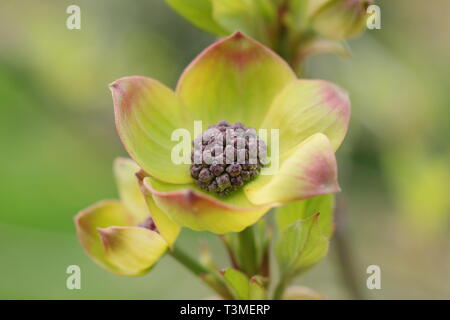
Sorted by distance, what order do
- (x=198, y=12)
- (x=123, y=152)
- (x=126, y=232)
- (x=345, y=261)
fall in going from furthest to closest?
1. (x=123, y=152)
2. (x=345, y=261)
3. (x=198, y=12)
4. (x=126, y=232)

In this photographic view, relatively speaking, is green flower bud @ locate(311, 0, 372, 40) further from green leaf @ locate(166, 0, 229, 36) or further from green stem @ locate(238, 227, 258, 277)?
green stem @ locate(238, 227, 258, 277)

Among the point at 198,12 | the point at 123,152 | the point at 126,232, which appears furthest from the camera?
the point at 123,152

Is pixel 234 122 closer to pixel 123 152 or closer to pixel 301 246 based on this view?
pixel 301 246

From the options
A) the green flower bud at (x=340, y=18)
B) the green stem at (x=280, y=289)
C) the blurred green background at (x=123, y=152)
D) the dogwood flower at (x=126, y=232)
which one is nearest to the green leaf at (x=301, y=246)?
the green stem at (x=280, y=289)

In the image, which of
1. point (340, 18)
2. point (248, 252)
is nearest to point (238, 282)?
point (248, 252)

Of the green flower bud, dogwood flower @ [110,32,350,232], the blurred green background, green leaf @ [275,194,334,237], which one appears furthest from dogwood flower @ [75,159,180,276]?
the blurred green background

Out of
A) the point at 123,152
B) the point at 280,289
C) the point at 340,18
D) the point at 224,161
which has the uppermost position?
the point at 123,152
